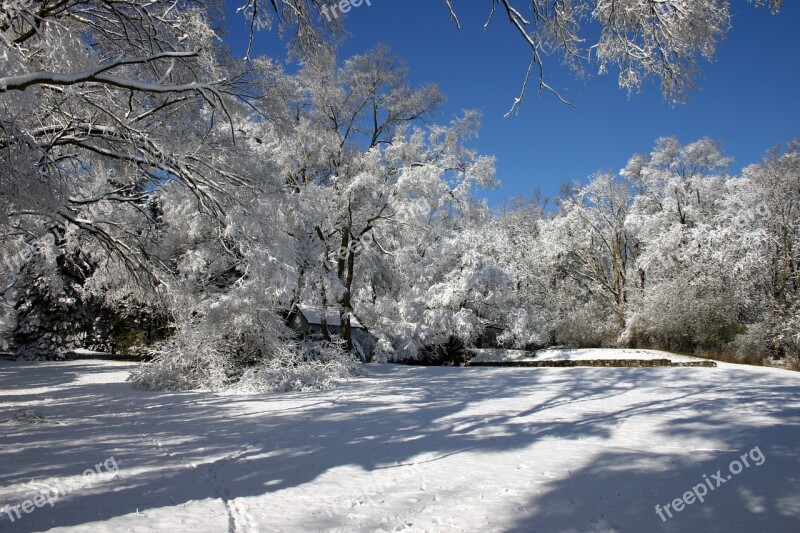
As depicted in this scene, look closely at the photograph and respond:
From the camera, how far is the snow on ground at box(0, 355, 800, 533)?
393 centimetres

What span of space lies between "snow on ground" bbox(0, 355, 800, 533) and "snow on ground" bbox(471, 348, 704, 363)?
7.32 meters

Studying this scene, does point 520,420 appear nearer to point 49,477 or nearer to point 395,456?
point 395,456

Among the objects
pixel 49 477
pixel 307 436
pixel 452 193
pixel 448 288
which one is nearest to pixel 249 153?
pixel 307 436

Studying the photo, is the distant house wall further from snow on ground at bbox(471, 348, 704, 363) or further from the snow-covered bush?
the snow-covered bush

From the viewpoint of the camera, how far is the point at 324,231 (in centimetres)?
1756

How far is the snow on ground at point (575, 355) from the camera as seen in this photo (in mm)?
17647

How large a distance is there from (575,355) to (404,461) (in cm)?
1697

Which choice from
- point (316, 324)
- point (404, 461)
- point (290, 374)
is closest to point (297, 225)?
point (290, 374)

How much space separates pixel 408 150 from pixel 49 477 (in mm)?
14814

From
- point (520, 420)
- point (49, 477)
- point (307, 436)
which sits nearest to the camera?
point (49, 477)

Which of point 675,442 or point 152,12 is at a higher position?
point 152,12

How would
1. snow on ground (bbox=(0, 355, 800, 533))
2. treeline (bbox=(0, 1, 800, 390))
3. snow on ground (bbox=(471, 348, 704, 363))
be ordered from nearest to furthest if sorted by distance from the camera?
snow on ground (bbox=(0, 355, 800, 533)) < treeline (bbox=(0, 1, 800, 390)) < snow on ground (bbox=(471, 348, 704, 363))

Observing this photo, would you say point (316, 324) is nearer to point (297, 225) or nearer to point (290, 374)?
point (297, 225)

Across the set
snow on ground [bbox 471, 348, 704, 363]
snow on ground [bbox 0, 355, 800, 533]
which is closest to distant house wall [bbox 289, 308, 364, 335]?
snow on ground [bbox 471, 348, 704, 363]
